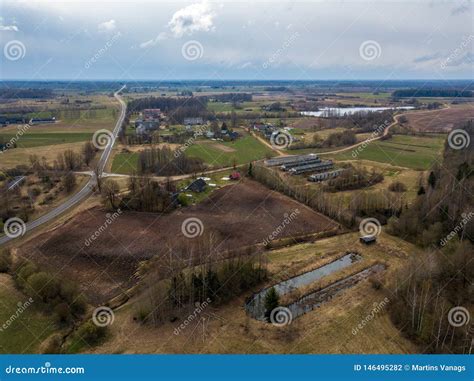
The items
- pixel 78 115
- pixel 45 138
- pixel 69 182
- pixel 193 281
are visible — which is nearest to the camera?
pixel 193 281

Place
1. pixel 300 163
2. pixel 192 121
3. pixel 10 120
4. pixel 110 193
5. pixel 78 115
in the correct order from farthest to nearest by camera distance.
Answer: pixel 78 115 < pixel 192 121 < pixel 10 120 < pixel 300 163 < pixel 110 193

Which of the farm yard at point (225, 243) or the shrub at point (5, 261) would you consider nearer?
the farm yard at point (225, 243)

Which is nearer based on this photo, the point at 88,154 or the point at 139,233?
the point at 139,233

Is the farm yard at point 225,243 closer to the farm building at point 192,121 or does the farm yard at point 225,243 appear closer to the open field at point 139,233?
the open field at point 139,233

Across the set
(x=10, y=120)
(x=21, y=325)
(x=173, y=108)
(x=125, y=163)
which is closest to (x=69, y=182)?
(x=125, y=163)

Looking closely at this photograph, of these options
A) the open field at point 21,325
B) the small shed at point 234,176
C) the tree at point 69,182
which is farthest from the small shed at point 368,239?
the tree at point 69,182

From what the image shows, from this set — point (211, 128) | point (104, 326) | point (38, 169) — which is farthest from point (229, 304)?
point (211, 128)

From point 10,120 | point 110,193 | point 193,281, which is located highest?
point 10,120

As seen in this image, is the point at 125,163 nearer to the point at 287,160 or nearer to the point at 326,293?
the point at 287,160

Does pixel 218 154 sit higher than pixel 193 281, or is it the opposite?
pixel 218 154
